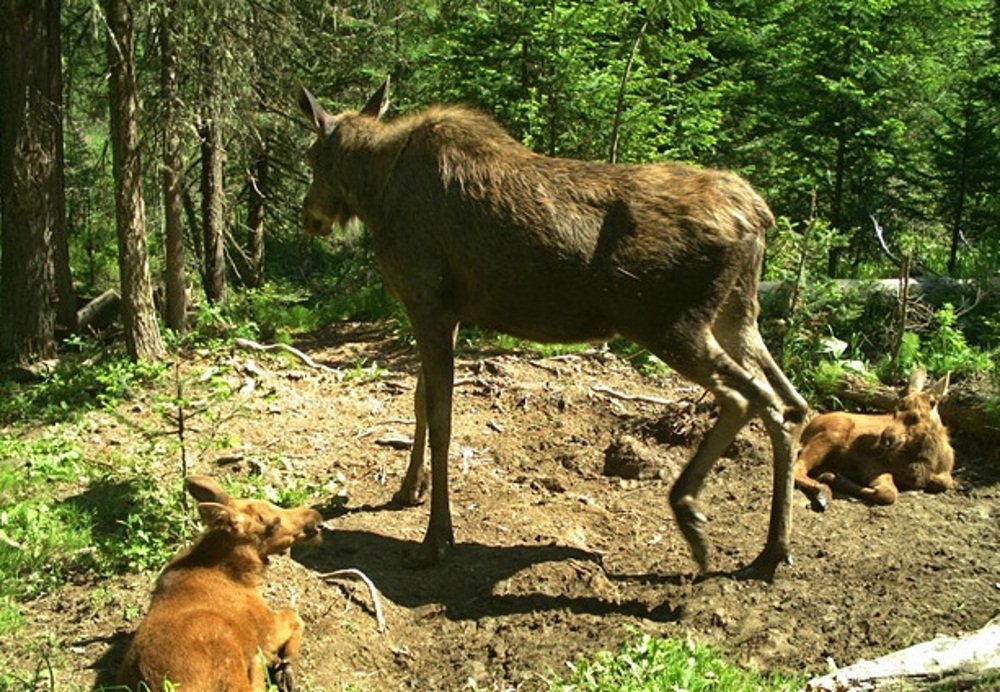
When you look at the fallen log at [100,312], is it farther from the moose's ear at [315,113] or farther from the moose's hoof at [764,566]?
the moose's hoof at [764,566]

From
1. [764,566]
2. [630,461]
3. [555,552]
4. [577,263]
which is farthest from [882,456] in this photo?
[577,263]

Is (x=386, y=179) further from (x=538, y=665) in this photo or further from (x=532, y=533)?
(x=538, y=665)

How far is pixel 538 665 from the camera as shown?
17.3 feet

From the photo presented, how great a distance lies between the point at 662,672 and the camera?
485cm

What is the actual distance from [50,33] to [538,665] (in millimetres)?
8766

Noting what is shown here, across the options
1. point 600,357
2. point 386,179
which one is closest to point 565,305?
point 386,179

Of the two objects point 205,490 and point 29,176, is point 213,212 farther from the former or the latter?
point 205,490

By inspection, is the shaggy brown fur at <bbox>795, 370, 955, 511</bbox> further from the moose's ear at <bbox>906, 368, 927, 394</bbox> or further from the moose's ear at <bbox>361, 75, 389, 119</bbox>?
the moose's ear at <bbox>361, 75, 389, 119</bbox>

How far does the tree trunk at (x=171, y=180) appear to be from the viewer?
989 cm

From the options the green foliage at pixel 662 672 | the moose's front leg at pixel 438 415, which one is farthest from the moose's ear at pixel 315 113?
the green foliage at pixel 662 672

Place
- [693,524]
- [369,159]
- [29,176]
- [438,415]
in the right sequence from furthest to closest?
[29,176], [369,159], [438,415], [693,524]

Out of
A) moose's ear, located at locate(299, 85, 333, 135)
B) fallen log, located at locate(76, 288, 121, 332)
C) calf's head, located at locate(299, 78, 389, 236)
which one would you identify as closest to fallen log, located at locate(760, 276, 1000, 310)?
calf's head, located at locate(299, 78, 389, 236)

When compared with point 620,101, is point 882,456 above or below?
below

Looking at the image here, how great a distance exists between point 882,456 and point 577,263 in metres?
3.23
